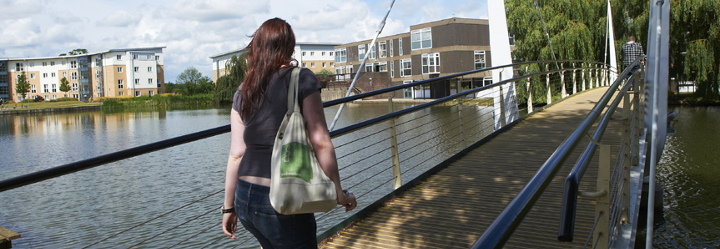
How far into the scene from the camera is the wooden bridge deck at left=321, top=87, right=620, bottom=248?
11.4ft

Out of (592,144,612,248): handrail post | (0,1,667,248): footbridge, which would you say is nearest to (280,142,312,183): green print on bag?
(0,1,667,248): footbridge

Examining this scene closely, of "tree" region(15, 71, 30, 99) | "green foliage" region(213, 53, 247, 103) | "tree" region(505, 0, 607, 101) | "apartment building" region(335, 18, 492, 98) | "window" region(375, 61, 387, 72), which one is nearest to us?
"tree" region(505, 0, 607, 101)

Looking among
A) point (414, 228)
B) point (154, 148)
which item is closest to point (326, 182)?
point (154, 148)

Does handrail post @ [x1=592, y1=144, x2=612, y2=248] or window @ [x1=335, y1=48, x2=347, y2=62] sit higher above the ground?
window @ [x1=335, y1=48, x2=347, y2=62]

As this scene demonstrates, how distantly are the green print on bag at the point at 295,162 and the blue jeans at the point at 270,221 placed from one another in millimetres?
156

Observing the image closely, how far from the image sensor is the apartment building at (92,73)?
82625 millimetres

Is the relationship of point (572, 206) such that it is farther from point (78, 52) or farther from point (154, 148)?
point (78, 52)

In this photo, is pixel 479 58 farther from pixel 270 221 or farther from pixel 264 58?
pixel 270 221

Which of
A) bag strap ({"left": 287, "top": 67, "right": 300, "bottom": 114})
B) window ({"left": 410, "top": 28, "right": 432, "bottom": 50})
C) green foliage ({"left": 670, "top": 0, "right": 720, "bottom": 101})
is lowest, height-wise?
bag strap ({"left": 287, "top": 67, "right": 300, "bottom": 114})

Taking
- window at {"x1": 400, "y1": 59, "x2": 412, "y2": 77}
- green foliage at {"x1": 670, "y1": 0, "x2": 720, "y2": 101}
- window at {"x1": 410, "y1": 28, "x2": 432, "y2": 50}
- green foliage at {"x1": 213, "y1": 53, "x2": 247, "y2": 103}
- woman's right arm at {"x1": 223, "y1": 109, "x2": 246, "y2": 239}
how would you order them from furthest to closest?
green foliage at {"x1": 213, "y1": 53, "x2": 247, "y2": 103} → window at {"x1": 400, "y1": 59, "x2": 412, "y2": 77} → window at {"x1": 410, "y1": 28, "x2": 432, "y2": 50} → green foliage at {"x1": 670, "y1": 0, "x2": 720, "y2": 101} → woman's right arm at {"x1": 223, "y1": 109, "x2": 246, "y2": 239}

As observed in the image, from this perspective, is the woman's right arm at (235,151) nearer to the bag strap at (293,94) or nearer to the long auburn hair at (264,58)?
the long auburn hair at (264,58)

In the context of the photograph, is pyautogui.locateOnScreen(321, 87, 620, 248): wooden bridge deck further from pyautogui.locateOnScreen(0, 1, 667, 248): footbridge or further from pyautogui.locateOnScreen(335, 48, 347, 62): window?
pyautogui.locateOnScreen(335, 48, 347, 62): window

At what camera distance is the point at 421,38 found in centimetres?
4638

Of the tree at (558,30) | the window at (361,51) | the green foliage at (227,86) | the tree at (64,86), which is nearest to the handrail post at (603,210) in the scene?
the tree at (558,30)
